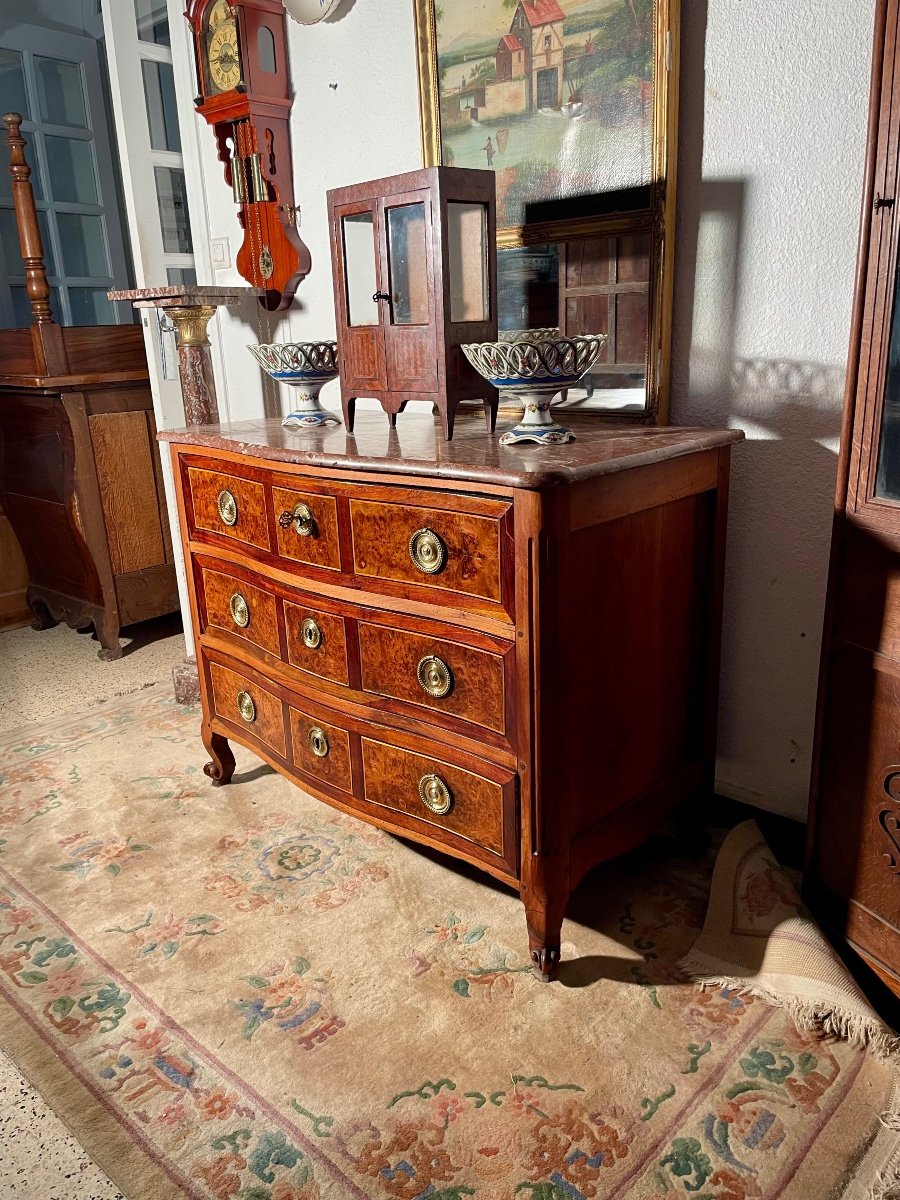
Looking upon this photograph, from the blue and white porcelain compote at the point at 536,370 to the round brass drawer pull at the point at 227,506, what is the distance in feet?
2.32

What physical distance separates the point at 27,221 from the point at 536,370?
101 inches

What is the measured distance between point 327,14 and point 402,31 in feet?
0.96

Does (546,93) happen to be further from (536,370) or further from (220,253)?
(220,253)

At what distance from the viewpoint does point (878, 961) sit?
167cm

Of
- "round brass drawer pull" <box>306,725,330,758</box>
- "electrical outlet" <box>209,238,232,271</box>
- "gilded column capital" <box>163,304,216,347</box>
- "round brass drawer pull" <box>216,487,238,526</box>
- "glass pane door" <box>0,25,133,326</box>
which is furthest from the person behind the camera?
"glass pane door" <box>0,25,133,326</box>

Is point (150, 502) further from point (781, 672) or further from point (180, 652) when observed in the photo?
point (781, 672)

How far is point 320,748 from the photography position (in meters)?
2.11

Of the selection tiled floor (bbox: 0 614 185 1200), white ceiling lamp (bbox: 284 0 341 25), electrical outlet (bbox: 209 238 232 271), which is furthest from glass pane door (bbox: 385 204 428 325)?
tiled floor (bbox: 0 614 185 1200)

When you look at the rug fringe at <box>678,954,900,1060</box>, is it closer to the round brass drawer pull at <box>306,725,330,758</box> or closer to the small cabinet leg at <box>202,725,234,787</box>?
the round brass drawer pull at <box>306,725,330,758</box>

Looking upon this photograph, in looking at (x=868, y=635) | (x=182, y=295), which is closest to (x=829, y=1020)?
(x=868, y=635)

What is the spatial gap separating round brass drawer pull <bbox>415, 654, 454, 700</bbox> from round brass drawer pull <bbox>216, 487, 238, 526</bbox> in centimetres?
69

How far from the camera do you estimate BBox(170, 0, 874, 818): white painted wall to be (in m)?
1.79

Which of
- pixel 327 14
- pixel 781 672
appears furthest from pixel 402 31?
pixel 781 672

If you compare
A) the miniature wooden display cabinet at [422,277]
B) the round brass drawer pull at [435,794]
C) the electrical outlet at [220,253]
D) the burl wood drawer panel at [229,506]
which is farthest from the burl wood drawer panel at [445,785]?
the electrical outlet at [220,253]
